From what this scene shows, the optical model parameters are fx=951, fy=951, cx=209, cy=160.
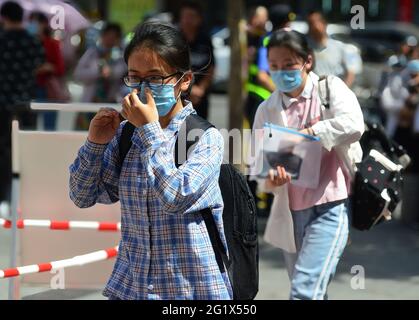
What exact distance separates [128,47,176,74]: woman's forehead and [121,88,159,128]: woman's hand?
0.56 feet

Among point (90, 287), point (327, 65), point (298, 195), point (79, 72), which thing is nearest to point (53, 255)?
point (90, 287)

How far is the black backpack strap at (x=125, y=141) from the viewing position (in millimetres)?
3297

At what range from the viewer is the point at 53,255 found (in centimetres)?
560

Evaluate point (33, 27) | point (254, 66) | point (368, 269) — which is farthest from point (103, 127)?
point (33, 27)

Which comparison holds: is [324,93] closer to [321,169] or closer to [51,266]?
[321,169]

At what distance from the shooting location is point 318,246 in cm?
453

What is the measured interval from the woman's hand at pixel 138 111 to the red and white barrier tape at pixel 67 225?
89.4 inches

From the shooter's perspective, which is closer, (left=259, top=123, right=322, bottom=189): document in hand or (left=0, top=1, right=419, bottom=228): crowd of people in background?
(left=259, top=123, right=322, bottom=189): document in hand

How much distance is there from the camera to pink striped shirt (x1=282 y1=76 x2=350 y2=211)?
4.61m

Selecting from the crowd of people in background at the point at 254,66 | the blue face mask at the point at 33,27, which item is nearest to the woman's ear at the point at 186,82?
the crowd of people in background at the point at 254,66

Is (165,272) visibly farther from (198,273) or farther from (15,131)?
(15,131)
